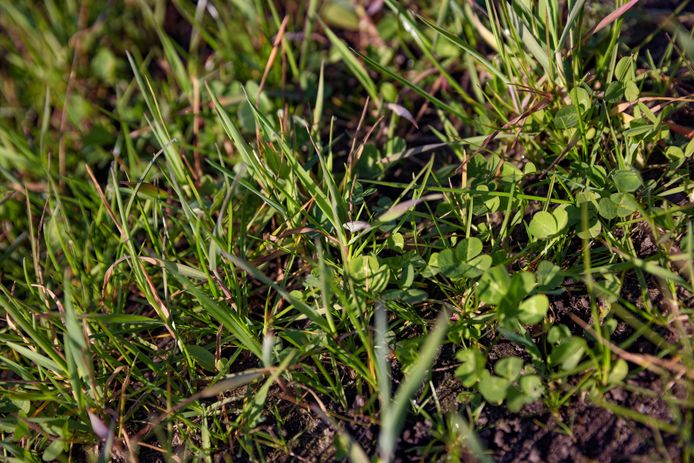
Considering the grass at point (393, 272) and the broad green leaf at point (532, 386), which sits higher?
the grass at point (393, 272)

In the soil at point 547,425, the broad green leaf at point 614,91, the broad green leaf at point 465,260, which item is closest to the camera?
the soil at point 547,425

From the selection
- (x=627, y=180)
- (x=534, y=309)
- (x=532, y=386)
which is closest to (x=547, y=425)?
(x=532, y=386)

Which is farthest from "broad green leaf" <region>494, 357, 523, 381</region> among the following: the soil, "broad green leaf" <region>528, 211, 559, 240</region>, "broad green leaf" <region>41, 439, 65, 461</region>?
"broad green leaf" <region>41, 439, 65, 461</region>

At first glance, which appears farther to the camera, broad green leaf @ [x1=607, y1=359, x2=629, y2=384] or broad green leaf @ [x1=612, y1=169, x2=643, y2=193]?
broad green leaf @ [x1=612, y1=169, x2=643, y2=193]

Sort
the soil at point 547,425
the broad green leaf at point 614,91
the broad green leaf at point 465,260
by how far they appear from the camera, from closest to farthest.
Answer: the soil at point 547,425 → the broad green leaf at point 465,260 → the broad green leaf at point 614,91

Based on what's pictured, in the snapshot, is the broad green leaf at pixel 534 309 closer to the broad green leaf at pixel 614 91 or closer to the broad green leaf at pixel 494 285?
the broad green leaf at pixel 494 285

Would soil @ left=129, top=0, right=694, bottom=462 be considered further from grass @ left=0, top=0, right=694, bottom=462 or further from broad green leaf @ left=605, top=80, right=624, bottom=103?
broad green leaf @ left=605, top=80, right=624, bottom=103

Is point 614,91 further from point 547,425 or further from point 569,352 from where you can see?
point 547,425

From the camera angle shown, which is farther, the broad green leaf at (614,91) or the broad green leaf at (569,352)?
the broad green leaf at (614,91)

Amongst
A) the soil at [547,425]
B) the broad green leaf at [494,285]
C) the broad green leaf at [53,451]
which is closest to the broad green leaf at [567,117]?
the soil at [547,425]
